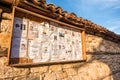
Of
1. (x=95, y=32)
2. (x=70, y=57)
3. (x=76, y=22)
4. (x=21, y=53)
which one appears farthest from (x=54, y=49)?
(x=95, y=32)

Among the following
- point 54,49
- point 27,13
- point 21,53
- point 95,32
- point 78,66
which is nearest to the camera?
point 21,53

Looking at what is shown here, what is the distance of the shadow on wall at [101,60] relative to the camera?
3242 millimetres

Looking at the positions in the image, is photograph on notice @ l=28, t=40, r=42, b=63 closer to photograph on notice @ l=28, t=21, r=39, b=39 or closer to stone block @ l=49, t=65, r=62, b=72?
photograph on notice @ l=28, t=21, r=39, b=39

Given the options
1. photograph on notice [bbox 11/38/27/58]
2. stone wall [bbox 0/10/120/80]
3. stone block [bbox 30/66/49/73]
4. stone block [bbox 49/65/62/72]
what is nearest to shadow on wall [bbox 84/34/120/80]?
stone wall [bbox 0/10/120/80]

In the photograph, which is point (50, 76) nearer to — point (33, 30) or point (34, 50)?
point (34, 50)

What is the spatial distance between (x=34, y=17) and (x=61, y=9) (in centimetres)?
61

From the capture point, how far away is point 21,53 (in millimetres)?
1881

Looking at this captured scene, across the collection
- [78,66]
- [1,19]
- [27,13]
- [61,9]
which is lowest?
[78,66]

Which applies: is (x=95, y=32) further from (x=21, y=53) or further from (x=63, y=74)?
(x=21, y=53)

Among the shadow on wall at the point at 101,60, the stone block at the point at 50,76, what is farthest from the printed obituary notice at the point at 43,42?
the shadow on wall at the point at 101,60

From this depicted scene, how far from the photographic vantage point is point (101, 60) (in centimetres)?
379

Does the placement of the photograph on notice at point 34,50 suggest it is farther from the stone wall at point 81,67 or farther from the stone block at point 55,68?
the stone block at point 55,68

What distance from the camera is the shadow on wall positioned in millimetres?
3242

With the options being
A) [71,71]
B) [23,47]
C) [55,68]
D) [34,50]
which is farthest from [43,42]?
[71,71]
